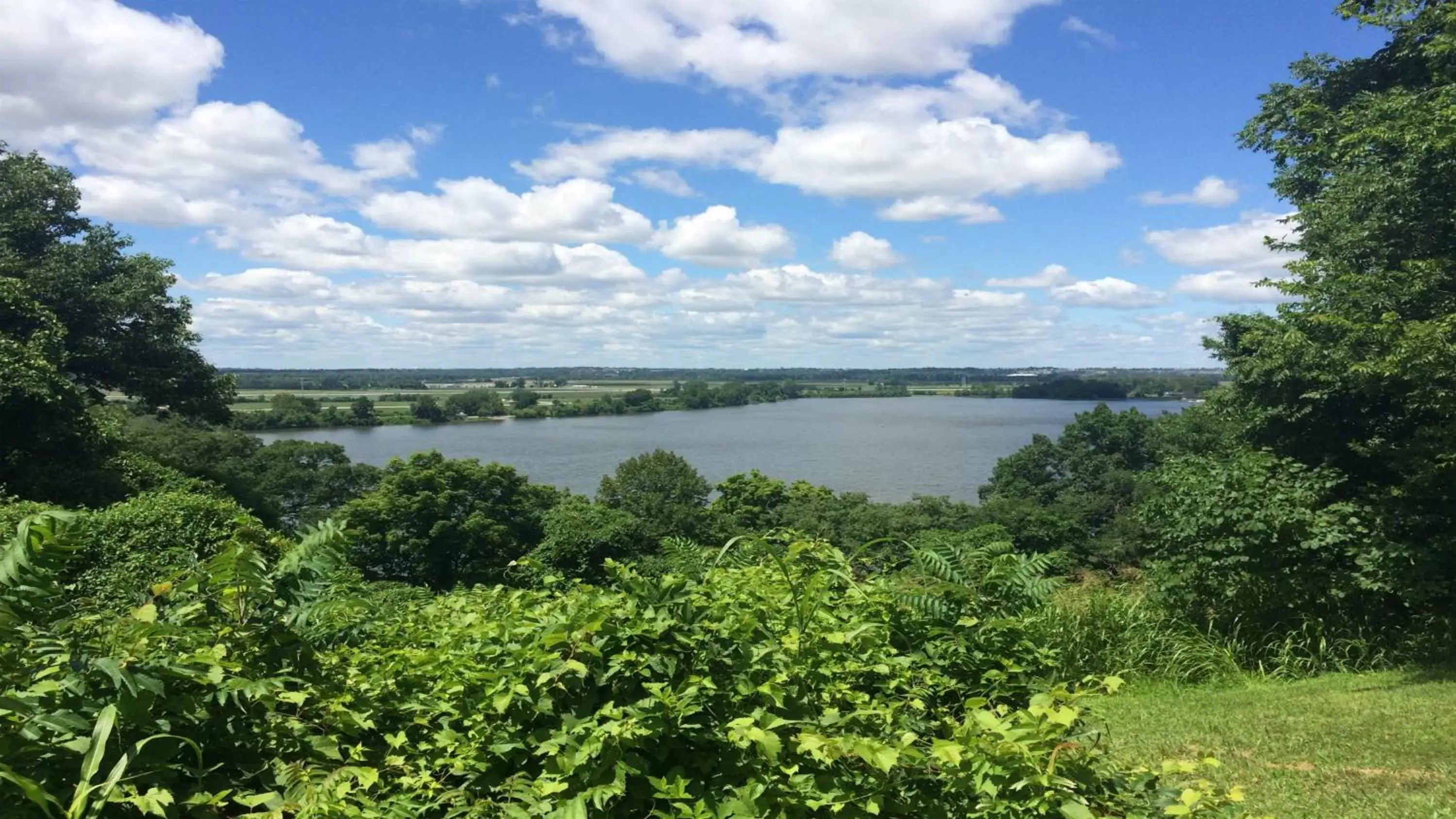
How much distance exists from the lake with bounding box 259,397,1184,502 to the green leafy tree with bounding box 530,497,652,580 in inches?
323

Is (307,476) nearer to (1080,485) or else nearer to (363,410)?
(1080,485)

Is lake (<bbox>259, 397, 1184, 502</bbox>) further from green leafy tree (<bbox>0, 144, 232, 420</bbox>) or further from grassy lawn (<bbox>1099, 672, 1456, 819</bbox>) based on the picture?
grassy lawn (<bbox>1099, 672, 1456, 819</bbox>)

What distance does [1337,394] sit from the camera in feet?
41.3

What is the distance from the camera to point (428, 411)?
85875 millimetres

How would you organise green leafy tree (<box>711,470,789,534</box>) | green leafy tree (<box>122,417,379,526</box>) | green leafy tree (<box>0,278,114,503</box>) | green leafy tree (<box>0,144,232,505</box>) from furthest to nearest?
green leafy tree (<box>711,470,789,534</box>), green leafy tree (<box>122,417,379,526</box>), green leafy tree (<box>0,144,232,505</box>), green leafy tree (<box>0,278,114,503</box>)

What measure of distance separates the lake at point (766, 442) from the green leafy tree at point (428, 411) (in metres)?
1.16

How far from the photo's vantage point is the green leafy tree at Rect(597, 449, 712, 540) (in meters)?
34.1

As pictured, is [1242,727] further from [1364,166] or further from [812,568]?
[1364,166]

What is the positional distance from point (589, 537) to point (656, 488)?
10.7 meters

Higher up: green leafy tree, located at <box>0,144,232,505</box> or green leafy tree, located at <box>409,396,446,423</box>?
green leafy tree, located at <box>0,144,232,505</box>

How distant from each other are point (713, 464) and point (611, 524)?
33279 millimetres

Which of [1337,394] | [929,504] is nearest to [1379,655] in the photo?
[1337,394]

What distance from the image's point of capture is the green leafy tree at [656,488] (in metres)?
34.1

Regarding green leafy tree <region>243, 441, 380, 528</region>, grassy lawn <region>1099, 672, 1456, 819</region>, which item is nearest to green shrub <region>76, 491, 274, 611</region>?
grassy lawn <region>1099, 672, 1456, 819</region>
